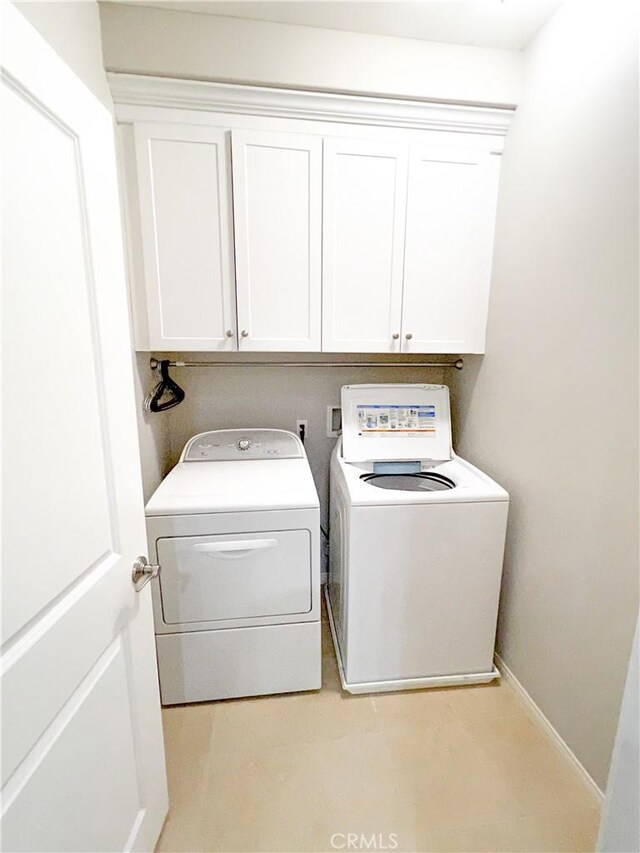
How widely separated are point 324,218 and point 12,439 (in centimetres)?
144

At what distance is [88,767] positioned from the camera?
797 mm

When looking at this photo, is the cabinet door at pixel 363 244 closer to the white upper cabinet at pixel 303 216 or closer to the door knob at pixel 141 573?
the white upper cabinet at pixel 303 216

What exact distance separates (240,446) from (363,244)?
1.09 metres

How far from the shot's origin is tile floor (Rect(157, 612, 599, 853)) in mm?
1188

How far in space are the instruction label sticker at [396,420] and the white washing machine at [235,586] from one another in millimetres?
505

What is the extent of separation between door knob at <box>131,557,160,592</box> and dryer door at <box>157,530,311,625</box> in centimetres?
47

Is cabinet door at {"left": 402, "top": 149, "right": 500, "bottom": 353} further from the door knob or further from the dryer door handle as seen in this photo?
the door knob

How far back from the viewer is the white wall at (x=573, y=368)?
1.15 metres

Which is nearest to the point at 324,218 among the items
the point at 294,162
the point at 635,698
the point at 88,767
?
the point at 294,162

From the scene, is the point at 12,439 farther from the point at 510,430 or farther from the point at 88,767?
the point at 510,430

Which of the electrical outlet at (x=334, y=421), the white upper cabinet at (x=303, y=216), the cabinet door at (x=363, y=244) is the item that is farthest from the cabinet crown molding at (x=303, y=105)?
the electrical outlet at (x=334, y=421)

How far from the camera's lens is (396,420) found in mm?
2020

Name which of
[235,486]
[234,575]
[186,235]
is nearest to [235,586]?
[234,575]

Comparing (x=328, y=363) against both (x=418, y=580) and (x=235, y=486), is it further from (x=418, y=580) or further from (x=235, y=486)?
(x=418, y=580)
